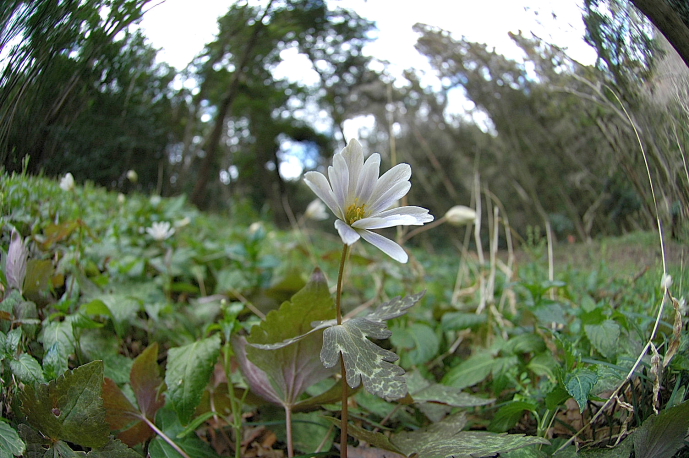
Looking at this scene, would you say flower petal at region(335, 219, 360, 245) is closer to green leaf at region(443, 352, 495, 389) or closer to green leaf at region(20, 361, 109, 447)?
green leaf at region(20, 361, 109, 447)

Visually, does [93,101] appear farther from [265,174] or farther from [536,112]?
[536,112]

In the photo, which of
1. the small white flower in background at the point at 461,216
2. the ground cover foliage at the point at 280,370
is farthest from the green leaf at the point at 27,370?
the small white flower in background at the point at 461,216

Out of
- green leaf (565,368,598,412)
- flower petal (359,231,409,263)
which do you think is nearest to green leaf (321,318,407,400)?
flower petal (359,231,409,263)

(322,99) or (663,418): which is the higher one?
(322,99)

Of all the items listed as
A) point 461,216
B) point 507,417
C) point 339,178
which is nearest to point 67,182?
point 339,178

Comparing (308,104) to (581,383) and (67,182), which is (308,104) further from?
(581,383)

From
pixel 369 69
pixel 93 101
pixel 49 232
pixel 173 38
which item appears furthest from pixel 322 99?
pixel 49 232
